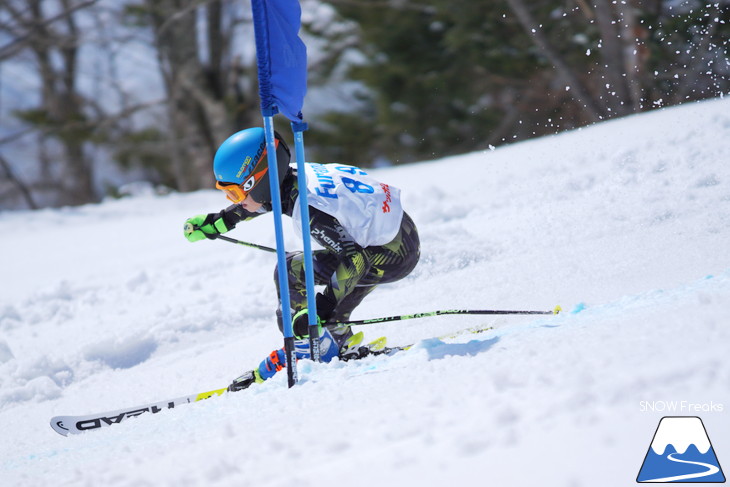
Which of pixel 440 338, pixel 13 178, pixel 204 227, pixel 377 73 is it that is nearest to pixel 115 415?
pixel 204 227

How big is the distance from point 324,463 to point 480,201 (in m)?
5.57

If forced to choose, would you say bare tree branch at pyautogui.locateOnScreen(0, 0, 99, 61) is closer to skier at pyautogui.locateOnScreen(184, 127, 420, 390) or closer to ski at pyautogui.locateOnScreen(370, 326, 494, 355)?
skier at pyautogui.locateOnScreen(184, 127, 420, 390)

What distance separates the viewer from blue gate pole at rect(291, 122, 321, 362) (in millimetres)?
3404

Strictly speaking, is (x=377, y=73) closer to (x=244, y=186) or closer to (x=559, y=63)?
(x=559, y=63)

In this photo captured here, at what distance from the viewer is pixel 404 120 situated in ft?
64.5

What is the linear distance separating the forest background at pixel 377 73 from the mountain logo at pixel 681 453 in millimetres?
12423

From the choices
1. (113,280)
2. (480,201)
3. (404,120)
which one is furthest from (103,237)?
(404,120)

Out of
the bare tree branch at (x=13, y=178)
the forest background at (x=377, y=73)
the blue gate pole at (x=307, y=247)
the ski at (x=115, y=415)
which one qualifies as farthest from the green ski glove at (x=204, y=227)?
the bare tree branch at (x=13, y=178)

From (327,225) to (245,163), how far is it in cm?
51

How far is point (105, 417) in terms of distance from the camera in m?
3.78

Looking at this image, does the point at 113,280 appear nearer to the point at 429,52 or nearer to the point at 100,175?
the point at 429,52

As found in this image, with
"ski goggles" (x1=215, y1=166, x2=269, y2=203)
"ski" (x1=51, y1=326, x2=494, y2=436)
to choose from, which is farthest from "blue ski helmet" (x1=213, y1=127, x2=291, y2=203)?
"ski" (x1=51, y1=326, x2=494, y2=436)

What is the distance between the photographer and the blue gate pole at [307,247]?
340cm

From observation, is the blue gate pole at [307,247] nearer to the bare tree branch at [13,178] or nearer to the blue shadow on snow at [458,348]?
the blue shadow on snow at [458,348]
